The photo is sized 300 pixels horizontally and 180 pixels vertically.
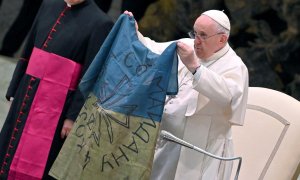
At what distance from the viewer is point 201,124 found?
15.5 ft

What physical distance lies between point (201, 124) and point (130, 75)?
1.55ft

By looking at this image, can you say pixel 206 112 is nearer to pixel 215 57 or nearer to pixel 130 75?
pixel 215 57

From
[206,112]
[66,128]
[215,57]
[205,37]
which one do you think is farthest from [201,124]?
[66,128]

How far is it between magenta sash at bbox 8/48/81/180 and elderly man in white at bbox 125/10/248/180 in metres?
0.64

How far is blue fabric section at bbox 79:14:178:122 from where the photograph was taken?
4.48 metres

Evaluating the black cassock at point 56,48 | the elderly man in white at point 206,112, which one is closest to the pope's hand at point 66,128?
the black cassock at point 56,48

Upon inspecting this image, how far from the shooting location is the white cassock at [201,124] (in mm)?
4652

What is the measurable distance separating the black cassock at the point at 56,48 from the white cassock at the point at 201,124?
19.2 inches

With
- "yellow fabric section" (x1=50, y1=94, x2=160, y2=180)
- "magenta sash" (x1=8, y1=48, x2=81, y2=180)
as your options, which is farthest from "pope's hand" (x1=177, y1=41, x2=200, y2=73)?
"magenta sash" (x1=8, y1=48, x2=81, y2=180)

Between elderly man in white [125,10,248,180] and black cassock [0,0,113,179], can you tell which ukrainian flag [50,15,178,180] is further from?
black cassock [0,0,113,179]

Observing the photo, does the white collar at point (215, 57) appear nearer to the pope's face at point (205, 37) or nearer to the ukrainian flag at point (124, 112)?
the pope's face at point (205, 37)

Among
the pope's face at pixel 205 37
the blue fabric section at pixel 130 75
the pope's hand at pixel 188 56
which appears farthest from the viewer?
the pope's face at pixel 205 37

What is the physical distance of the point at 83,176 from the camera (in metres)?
4.57

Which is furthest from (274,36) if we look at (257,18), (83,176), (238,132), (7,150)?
(83,176)
